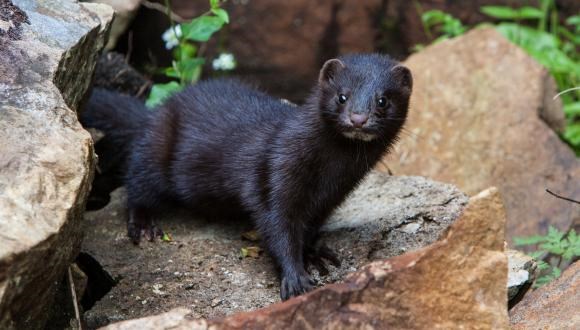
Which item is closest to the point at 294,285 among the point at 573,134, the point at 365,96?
the point at 365,96

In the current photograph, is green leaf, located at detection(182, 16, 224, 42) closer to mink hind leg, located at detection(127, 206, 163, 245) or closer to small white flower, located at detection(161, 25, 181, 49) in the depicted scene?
small white flower, located at detection(161, 25, 181, 49)

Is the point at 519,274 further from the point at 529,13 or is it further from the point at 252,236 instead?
the point at 529,13

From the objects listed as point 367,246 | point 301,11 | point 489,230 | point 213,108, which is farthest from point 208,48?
point 489,230

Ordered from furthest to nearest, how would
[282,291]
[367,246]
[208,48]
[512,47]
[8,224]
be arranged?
[208,48] → [512,47] → [367,246] → [282,291] → [8,224]

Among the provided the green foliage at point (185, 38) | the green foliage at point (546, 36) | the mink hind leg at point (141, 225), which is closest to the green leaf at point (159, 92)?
the green foliage at point (185, 38)

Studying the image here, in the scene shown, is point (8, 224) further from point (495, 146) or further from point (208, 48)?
point (208, 48)

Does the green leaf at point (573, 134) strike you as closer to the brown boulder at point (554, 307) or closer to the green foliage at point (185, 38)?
the green foliage at point (185, 38)
